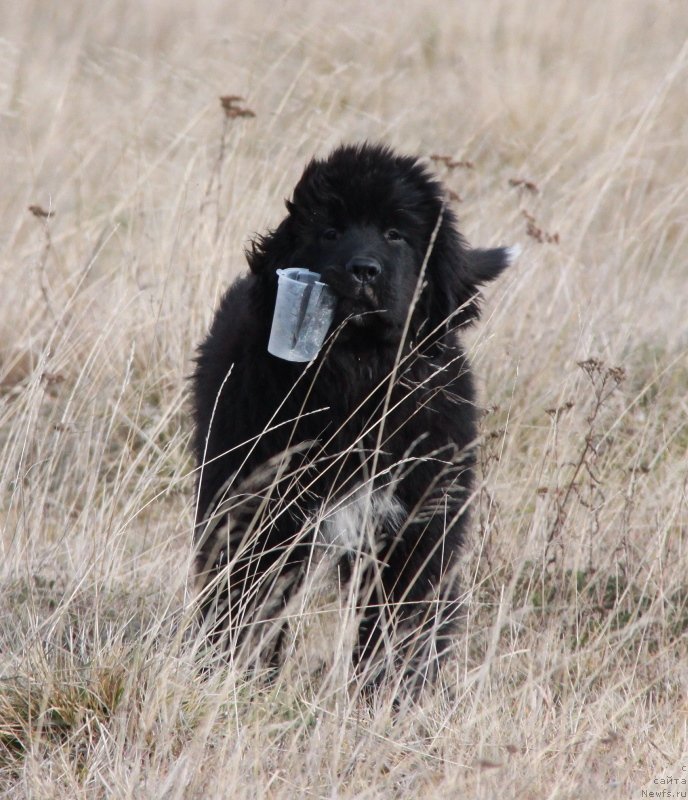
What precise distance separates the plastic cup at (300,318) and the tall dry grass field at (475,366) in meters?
0.50

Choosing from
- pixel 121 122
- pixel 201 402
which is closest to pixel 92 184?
pixel 121 122

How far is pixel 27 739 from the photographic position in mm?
2881

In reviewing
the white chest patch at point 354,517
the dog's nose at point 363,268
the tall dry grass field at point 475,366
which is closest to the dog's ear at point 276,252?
the dog's nose at point 363,268

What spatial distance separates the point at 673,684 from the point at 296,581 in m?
1.16

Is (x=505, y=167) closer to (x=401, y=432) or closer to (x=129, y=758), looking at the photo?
(x=401, y=432)

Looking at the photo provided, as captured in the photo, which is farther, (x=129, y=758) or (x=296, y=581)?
(x=296, y=581)

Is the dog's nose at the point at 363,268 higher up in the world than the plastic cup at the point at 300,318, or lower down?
higher up

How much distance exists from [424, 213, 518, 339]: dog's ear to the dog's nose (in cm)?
36

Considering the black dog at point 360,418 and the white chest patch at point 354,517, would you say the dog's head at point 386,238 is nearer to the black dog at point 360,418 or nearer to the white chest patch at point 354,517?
the black dog at point 360,418

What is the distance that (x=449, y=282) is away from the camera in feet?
12.6

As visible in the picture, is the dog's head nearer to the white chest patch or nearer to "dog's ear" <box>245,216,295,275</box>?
"dog's ear" <box>245,216,295,275</box>

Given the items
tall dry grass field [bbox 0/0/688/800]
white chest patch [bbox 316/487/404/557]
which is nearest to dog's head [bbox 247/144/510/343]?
tall dry grass field [bbox 0/0/688/800]

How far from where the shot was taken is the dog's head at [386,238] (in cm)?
369

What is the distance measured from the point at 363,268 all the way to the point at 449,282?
44 cm
